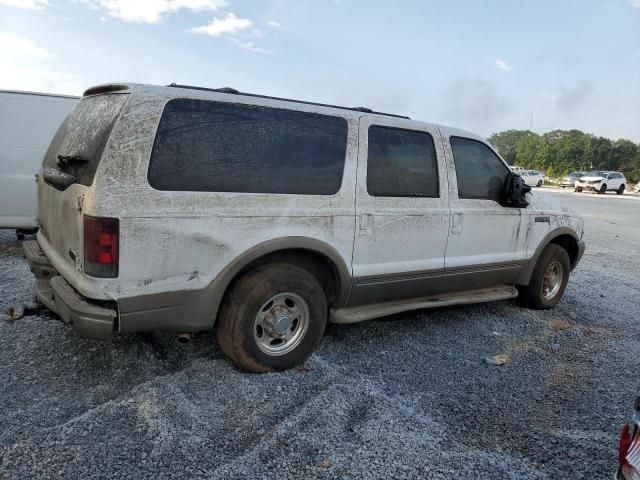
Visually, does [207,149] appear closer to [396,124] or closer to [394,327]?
[396,124]

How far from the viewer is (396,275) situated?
4.03 metres

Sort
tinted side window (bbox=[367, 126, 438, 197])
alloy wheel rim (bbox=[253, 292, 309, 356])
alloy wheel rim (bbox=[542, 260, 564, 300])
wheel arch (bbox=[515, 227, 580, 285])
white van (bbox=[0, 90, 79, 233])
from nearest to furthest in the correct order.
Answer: alloy wheel rim (bbox=[253, 292, 309, 356])
tinted side window (bbox=[367, 126, 438, 197])
wheel arch (bbox=[515, 227, 580, 285])
alloy wheel rim (bbox=[542, 260, 564, 300])
white van (bbox=[0, 90, 79, 233])

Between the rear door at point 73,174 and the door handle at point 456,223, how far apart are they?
280 cm

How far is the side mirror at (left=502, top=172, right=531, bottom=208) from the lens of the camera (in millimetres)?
4648

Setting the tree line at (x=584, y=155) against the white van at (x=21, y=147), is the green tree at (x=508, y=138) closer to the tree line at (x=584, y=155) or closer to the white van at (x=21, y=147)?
the tree line at (x=584, y=155)

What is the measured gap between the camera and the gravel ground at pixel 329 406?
2.56 meters

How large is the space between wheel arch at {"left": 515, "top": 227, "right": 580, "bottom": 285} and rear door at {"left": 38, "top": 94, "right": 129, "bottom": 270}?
411cm

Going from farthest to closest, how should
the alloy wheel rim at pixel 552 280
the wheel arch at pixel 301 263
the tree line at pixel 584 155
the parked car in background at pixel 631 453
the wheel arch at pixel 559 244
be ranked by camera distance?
the tree line at pixel 584 155, the alloy wheel rim at pixel 552 280, the wheel arch at pixel 559 244, the wheel arch at pixel 301 263, the parked car in background at pixel 631 453

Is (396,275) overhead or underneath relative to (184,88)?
underneath

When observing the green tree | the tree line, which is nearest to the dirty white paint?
the tree line

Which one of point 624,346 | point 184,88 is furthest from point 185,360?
point 624,346

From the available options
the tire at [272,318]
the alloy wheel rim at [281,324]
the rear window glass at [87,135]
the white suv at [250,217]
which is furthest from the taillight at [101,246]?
the alloy wheel rim at [281,324]

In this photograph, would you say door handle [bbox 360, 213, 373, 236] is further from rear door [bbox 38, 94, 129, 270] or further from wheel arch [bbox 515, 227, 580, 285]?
wheel arch [bbox 515, 227, 580, 285]

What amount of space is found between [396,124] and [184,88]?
1.74 meters
